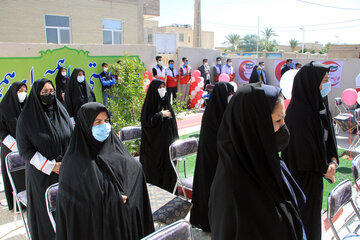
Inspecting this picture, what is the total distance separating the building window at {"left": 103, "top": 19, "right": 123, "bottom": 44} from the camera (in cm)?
1412

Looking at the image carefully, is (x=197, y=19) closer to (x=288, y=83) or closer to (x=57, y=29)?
(x=57, y=29)

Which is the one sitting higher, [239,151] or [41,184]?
[239,151]

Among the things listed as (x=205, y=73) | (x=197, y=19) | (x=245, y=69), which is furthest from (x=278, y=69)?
(x=197, y=19)

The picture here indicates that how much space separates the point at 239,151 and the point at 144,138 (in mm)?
2905

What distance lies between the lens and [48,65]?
24.6ft

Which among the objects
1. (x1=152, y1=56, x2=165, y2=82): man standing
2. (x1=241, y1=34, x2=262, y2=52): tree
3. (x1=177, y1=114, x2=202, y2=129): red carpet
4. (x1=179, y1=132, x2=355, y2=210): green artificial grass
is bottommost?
(x1=179, y1=132, x2=355, y2=210): green artificial grass

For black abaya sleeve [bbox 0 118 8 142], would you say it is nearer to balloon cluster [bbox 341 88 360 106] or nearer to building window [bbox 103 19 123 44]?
balloon cluster [bbox 341 88 360 106]

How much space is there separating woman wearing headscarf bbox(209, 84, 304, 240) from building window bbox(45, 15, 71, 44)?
12.8m

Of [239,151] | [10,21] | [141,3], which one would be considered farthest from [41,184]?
[141,3]

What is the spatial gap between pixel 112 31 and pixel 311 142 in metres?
13.2

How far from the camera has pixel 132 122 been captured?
5402 millimetres

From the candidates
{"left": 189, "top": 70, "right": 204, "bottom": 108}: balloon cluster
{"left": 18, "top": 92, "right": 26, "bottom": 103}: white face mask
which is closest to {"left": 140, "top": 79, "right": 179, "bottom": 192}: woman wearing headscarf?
{"left": 18, "top": 92, "right": 26, "bottom": 103}: white face mask

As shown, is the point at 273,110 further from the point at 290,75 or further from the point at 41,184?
the point at 290,75

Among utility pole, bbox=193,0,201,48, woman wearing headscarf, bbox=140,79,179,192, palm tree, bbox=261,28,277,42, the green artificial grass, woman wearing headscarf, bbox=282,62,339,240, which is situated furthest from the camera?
palm tree, bbox=261,28,277,42
